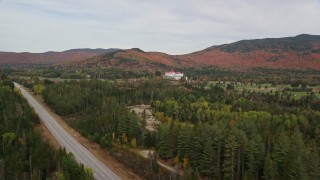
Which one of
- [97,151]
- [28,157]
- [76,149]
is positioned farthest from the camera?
[97,151]

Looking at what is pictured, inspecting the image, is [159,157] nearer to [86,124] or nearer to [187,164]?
[187,164]

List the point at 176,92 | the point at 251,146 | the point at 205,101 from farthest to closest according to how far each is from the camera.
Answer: the point at 176,92
the point at 205,101
the point at 251,146

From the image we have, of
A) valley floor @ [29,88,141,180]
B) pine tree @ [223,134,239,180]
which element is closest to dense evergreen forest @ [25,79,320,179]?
pine tree @ [223,134,239,180]

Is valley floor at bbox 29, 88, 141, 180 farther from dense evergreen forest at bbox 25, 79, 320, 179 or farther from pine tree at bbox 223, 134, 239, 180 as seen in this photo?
pine tree at bbox 223, 134, 239, 180

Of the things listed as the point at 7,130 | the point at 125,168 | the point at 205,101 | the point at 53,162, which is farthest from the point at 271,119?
the point at 7,130

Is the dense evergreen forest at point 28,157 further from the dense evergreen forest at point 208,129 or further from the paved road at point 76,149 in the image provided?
the dense evergreen forest at point 208,129

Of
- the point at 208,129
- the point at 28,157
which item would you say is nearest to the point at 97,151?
the point at 28,157

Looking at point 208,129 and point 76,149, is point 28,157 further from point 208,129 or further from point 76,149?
point 208,129
